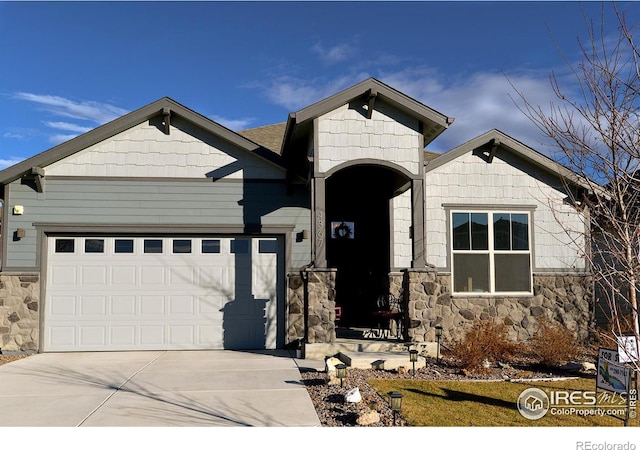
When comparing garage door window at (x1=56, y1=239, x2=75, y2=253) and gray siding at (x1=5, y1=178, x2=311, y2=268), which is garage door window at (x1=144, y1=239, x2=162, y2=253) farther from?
garage door window at (x1=56, y1=239, x2=75, y2=253)

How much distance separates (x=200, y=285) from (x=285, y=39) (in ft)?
19.9

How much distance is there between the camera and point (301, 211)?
11.7m

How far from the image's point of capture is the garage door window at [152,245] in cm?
1138

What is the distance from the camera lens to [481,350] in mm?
8859

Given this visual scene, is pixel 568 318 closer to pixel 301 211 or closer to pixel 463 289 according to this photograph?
pixel 463 289

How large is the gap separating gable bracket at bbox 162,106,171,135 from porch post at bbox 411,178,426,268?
5.24 m

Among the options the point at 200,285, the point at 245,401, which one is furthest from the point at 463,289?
the point at 245,401

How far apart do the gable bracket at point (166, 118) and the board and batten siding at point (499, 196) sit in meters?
5.85

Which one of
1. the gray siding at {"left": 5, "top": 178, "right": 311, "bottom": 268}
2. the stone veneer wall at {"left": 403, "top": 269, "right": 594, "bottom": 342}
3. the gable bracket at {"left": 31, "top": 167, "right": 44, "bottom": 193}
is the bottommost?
the stone veneer wall at {"left": 403, "top": 269, "right": 594, "bottom": 342}

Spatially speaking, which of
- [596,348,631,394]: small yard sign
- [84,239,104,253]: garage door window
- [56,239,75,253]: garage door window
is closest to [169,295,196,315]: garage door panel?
[84,239,104,253]: garage door window

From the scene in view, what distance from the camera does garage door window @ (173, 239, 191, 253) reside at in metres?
11.4

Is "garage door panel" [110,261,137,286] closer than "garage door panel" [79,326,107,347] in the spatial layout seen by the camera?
No

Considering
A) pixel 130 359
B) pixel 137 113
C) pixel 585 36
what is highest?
pixel 137 113

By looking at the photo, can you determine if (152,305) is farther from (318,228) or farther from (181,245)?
(318,228)
